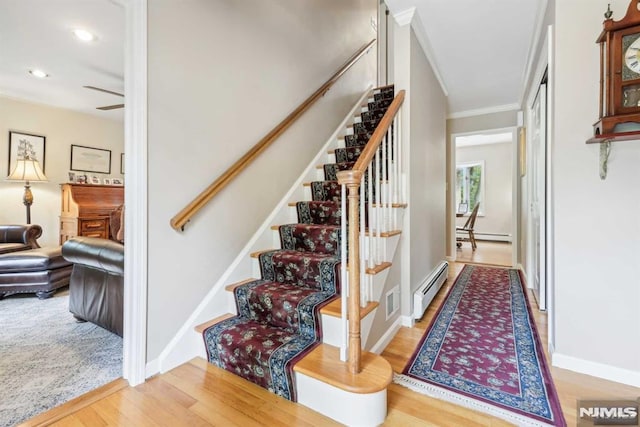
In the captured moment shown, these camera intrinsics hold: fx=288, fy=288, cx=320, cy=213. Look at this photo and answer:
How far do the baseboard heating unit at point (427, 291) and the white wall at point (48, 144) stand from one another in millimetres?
5568

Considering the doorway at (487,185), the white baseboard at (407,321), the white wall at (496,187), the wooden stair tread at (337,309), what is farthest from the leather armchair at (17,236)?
the white wall at (496,187)

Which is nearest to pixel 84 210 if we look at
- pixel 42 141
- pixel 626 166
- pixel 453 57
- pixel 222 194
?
pixel 42 141

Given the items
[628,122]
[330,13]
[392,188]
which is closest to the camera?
[628,122]

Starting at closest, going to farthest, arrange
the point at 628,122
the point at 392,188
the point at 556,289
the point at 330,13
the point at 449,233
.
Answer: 1. the point at 628,122
2. the point at 556,289
3. the point at 392,188
4. the point at 330,13
5. the point at 449,233

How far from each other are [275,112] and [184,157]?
106cm

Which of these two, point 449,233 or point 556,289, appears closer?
point 556,289

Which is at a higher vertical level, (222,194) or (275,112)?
(275,112)

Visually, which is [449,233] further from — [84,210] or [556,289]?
[84,210]

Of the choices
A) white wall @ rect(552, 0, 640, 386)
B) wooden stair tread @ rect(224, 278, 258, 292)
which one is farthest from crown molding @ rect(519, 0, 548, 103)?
wooden stair tread @ rect(224, 278, 258, 292)

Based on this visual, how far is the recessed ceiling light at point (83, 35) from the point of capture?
273 cm

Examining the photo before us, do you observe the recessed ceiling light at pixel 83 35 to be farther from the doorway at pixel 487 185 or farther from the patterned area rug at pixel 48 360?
the doorway at pixel 487 185

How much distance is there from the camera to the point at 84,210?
4.48 meters

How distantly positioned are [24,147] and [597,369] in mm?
6760

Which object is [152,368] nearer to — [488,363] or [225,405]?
[225,405]
